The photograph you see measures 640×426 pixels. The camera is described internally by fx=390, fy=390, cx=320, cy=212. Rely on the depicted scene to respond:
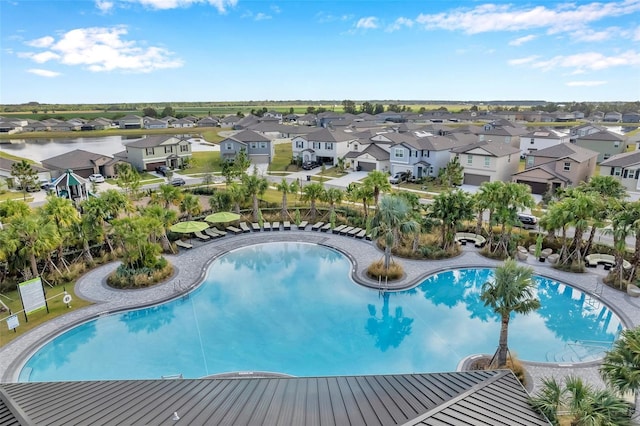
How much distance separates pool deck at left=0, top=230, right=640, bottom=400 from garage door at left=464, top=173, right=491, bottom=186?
21400 mm

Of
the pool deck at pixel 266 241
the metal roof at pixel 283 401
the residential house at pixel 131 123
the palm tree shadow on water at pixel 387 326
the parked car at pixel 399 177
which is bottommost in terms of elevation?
the palm tree shadow on water at pixel 387 326

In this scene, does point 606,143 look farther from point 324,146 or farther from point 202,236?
point 202,236

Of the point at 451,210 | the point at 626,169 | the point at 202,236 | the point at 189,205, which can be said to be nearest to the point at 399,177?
the point at 626,169

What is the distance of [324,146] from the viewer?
62.3 metres

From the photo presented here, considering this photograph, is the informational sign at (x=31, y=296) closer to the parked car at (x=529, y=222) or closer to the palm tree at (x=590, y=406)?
the palm tree at (x=590, y=406)

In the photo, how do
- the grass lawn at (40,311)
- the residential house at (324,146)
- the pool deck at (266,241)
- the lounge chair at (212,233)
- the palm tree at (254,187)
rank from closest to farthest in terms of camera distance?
1. the pool deck at (266,241)
2. the grass lawn at (40,311)
3. the lounge chair at (212,233)
4. the palm tree at (254,187)
5. the residential house at (324,146)

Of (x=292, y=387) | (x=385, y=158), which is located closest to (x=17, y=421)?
(x=292, y=387)

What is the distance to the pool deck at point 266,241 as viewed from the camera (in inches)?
636

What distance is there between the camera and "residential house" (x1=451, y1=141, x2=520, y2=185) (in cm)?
4634

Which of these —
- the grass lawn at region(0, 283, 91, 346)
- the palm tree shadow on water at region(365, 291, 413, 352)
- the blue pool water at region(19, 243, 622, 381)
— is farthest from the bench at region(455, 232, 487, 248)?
the grass lawn at region(0, 283, 91, 346)

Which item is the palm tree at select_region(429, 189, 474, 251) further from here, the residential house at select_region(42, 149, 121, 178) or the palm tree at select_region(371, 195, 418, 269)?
the residential house at select_region(42, 149, 121, 178)

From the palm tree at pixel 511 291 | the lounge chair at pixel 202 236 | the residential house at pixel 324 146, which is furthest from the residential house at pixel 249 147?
the palm tree at pixel 511 291

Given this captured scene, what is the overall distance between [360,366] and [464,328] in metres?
6.14

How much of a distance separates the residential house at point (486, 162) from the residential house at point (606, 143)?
59.9 feet
